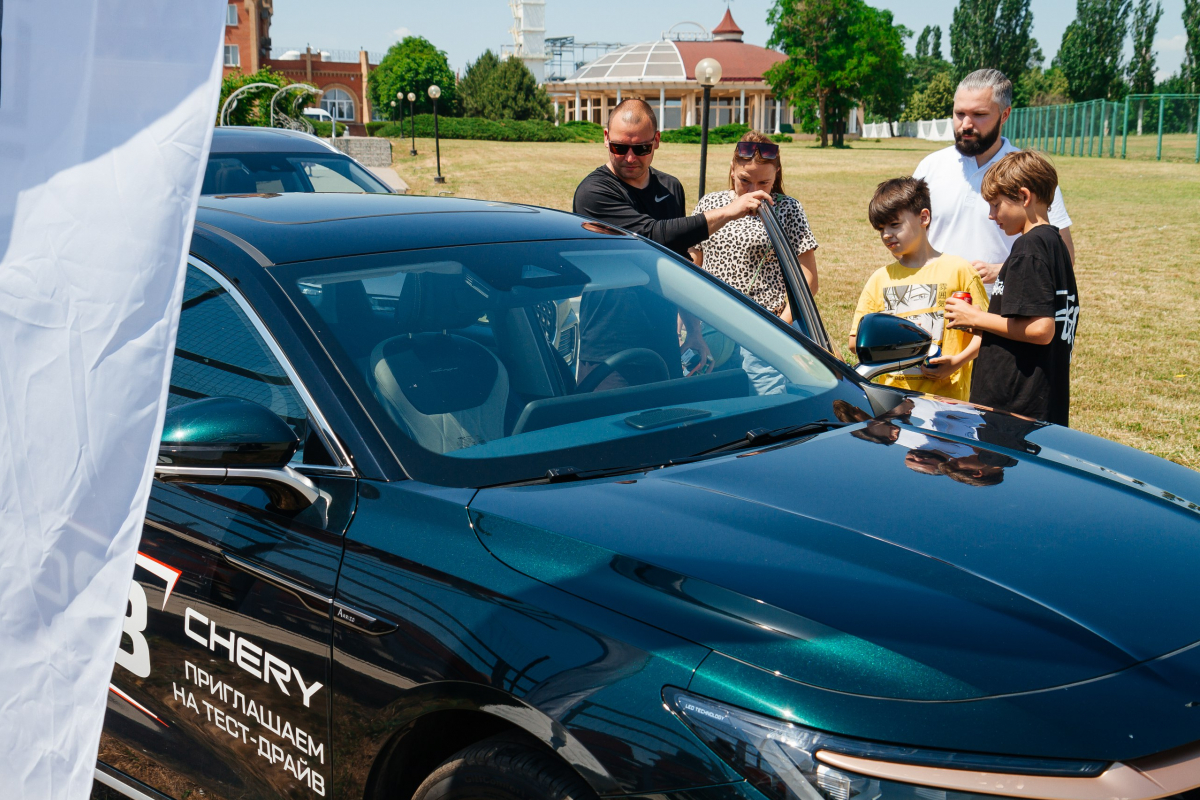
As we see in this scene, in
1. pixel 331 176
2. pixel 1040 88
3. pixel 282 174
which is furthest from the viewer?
pixel 1040 88

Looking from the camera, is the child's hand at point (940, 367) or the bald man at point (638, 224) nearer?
the bald man at point (638, 224)

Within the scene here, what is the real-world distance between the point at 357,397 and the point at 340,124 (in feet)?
291

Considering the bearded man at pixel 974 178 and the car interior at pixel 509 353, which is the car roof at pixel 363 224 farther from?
the bearded man at pixel 974 178

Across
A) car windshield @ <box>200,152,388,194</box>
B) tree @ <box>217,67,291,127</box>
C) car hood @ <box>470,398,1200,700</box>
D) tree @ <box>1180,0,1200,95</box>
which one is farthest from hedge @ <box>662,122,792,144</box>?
car hood @ <box>470,398,1200,700</box>

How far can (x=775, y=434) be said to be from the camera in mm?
2518

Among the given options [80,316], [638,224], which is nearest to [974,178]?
[638,224]

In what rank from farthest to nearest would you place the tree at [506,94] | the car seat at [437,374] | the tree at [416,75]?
the tree at [416,75]
the tree at [506,94]
the car seat at [437,374]

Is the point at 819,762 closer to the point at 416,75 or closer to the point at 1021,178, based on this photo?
the point at 1021,178

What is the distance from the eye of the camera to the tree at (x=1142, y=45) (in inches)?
2884

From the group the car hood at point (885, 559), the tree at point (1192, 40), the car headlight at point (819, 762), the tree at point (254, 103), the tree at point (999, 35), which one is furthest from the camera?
the tree at point (999, 35)

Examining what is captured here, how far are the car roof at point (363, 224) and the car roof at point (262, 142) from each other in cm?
552

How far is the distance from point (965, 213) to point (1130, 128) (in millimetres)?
38649

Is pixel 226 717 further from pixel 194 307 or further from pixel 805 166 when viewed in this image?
pixel 805 166

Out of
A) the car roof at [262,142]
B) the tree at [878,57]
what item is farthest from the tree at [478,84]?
the car roof at [262,142]
